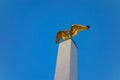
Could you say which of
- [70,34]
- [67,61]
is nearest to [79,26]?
[70,34]

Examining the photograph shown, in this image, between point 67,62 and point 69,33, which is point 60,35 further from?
point 67,62

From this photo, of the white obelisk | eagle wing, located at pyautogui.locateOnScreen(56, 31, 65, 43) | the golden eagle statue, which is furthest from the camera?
eagle wing, located at pyautogui.locateOnScreen(56, 31, 65, 43)

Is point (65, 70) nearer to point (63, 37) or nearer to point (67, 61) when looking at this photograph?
point (67, 61)

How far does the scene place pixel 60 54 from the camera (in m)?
6.68

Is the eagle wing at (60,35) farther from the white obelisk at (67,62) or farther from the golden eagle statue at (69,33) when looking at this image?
the white obelisk at (67,62)

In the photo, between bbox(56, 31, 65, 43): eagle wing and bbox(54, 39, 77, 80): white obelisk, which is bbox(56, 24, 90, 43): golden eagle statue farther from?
bbox(54, 39, 77, 80): white obelisk

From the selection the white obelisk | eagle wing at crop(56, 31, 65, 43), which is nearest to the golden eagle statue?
eagle wing at crop(56, 31, 65, 43)

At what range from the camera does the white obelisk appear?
18.6ft

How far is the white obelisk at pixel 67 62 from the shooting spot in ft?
18.6

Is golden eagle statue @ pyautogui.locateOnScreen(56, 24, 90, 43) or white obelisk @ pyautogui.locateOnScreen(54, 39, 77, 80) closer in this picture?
white obelisk @ pyautogui.locateOnScreen(54, 39, 77, 80)

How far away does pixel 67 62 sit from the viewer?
604cm

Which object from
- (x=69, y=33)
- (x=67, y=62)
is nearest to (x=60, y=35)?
(x=69, y=33)

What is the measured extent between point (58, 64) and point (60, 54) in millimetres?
528

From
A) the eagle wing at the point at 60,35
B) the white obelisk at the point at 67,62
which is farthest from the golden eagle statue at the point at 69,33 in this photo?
the white obelisk at the point at 67,62
